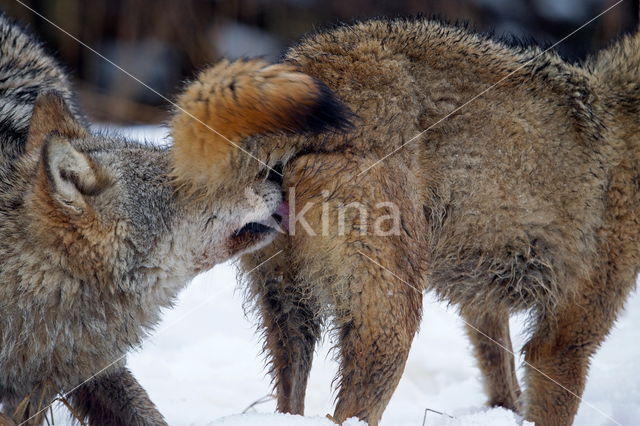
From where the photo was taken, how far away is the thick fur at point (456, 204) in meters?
3.82

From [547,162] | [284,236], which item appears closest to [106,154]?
[284,236]

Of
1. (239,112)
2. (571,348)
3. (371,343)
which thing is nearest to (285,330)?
(371,343)

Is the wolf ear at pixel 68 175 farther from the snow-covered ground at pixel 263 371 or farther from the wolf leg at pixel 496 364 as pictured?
the wolf leg at pixel 496 364

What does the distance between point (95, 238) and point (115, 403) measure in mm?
1147

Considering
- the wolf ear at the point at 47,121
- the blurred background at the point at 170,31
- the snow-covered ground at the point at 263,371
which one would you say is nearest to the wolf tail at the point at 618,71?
the snow-covered ground at the point at 263,371

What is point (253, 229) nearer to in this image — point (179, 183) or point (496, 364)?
point (179, 183)

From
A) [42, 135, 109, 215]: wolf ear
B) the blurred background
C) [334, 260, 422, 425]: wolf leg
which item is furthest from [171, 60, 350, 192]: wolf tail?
the blurred background

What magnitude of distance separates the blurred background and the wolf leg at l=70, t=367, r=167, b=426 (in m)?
6.71

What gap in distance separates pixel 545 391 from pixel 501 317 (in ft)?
2.04

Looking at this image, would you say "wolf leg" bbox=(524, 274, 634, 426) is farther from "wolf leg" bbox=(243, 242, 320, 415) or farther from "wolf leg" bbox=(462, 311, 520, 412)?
"wolf leg" bbox=(243, 242, 320, 415)

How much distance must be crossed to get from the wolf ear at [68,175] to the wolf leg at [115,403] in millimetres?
1157

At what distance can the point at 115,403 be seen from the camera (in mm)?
4258

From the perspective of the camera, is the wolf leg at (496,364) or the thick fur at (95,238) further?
the wolf leg at (496,364)

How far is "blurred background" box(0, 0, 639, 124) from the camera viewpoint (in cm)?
1086
